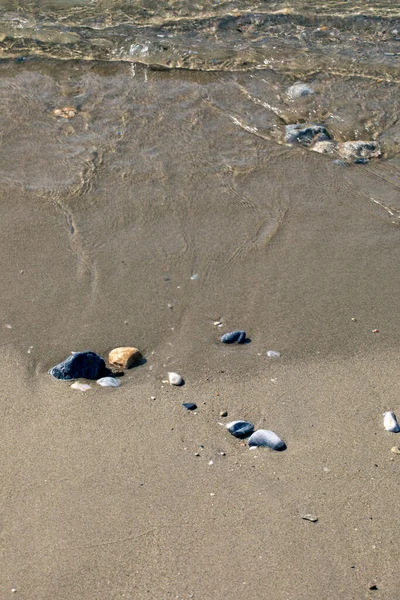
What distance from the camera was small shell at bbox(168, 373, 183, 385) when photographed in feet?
11.6

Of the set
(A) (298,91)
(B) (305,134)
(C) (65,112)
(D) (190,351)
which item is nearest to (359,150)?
(B) (305,134)

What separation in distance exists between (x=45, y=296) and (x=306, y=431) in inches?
61.6

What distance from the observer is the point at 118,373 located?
358 centimetres

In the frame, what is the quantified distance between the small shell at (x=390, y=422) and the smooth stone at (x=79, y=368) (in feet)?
4.17

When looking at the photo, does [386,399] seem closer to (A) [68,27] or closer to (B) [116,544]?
(B) [116,544]

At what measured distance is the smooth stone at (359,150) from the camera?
536 centimetres

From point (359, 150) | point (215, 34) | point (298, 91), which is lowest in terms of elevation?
point (359, 150)

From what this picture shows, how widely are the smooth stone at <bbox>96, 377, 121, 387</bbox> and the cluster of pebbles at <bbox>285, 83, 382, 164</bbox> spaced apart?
2.56 m

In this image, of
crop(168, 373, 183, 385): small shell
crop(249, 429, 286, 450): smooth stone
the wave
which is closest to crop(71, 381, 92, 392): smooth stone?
crop(168, 373, 183, 385): small shell

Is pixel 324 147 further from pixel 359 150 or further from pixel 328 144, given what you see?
pixel 359 150

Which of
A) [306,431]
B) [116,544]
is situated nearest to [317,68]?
[306,431]

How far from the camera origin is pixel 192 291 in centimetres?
414

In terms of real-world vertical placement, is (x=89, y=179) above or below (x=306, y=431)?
above

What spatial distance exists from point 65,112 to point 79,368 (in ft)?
9.14
